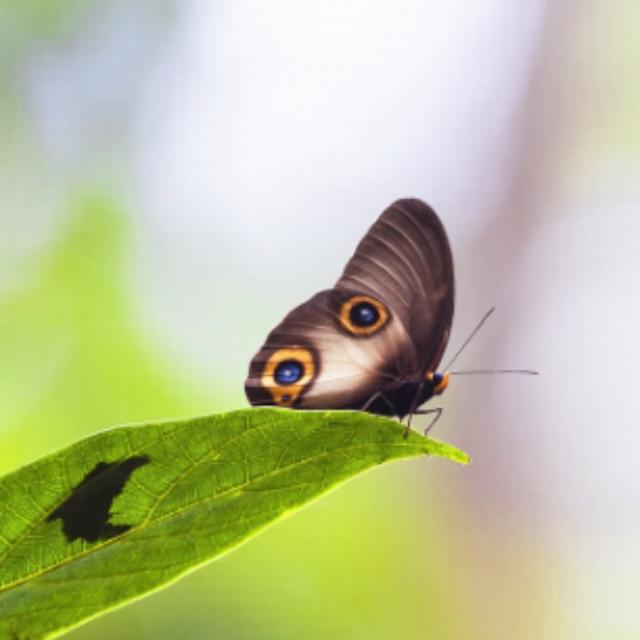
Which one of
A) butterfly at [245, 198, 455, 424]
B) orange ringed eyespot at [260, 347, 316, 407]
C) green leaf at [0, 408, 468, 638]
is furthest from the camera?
butterfly at [245, 198, 455, 424]

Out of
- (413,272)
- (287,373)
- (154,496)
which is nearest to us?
(154,496)

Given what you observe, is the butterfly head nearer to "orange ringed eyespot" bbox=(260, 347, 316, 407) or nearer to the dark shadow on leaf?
"orange ringed eyespot" bbox=(260, 347, 316, 407)

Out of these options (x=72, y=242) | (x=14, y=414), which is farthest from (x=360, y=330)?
(x=72, y=242)

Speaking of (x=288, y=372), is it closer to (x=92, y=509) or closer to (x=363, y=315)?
(x=363, y=315)

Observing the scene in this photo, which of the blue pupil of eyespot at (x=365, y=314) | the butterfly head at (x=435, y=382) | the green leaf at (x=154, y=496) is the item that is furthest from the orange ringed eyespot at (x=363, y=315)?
the green leaf at (x=154, y=496)

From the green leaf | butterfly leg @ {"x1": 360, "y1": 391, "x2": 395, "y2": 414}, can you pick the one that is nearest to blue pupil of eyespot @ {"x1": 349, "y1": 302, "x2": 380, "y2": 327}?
butterfly leg @ {"x1": 360, "y1": 391, "x2": 395, "y2": 414}

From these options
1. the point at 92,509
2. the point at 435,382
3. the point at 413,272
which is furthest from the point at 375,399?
the point at 92,509
